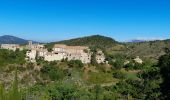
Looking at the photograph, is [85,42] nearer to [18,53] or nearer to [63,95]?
[18,53]

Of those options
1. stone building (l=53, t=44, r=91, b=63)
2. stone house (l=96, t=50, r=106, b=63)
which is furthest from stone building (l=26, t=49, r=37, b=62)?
stone house (l=96, t=50, r=106, b=63)

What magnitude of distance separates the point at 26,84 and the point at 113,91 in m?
20.6

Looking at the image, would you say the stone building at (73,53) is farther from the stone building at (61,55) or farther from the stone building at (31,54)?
the stone building at (31,54)

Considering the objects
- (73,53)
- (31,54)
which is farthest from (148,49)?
(31,54)

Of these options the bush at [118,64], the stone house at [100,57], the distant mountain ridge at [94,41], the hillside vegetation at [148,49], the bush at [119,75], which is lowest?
the bush at [119,75]

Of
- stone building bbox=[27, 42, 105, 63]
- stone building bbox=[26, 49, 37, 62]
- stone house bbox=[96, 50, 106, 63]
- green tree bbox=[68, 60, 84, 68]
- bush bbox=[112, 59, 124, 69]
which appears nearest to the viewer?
green tree bbox=[68, 60, 84, 68]

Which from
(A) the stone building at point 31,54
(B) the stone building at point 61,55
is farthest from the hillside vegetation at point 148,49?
(A) the stone building at point 31,54

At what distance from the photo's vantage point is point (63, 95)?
50.1 m

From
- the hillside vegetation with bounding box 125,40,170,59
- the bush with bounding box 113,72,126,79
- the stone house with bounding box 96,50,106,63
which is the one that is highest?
the hillside vegetation with bounding box 125,40,170,59

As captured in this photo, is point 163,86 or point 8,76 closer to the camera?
point 163,86

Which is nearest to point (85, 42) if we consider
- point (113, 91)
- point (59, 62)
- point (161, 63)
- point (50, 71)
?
point (59, 62)

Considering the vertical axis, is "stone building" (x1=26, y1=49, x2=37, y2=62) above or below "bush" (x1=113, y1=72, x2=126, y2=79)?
above

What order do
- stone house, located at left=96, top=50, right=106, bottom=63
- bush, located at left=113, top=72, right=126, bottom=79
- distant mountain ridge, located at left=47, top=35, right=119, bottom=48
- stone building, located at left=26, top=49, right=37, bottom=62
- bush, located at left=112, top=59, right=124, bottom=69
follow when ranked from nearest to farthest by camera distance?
bush, located at left=113, top=72, right=126, bottom=79 < bush, located at left=112, top=59, right=124, bottom=69 < stone house, located at left=96, top=50, right=106, bottom=63 < stone building, located at left=26, top=49, right=37, bottom=62 < distant mountain ridge, located at left=47, top=35, right=119, bottom=48

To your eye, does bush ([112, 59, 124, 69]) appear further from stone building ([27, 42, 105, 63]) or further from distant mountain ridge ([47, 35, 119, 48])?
distant mountain ridge ([47, 35, 119, 48])
